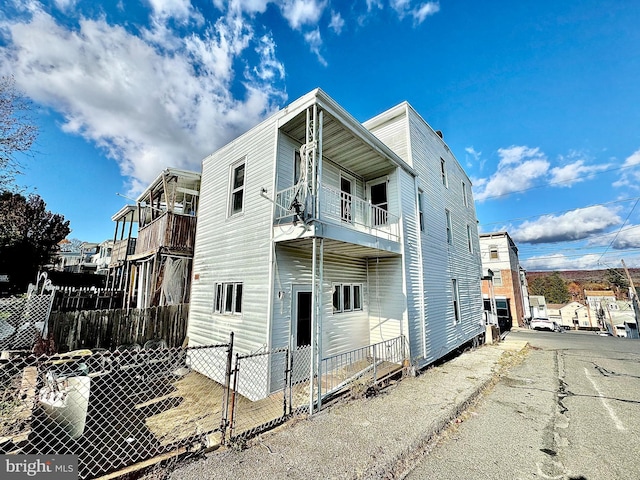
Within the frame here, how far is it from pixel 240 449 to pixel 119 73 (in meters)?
11.3

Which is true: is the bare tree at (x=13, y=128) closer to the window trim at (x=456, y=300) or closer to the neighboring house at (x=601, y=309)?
the window trim at (x=456, y=300)

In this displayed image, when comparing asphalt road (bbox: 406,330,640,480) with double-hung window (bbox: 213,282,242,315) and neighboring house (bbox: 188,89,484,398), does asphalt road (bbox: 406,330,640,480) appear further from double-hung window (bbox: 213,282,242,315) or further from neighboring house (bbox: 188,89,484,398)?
double-hung window (bbox: 213,282,242,315)

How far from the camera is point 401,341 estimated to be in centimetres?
787

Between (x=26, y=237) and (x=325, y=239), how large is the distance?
77.2 feet

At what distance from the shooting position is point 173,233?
9953 mm

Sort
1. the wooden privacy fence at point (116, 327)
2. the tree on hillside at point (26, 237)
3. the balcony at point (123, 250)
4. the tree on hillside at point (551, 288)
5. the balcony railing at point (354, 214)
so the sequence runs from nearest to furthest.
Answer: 1. the balcony railing at point (354, 214)
2. the wooden privacy fence at point (116, 327)
3. the balcony at point (123, 250)
4. the tree on hillside at point (26, 237)
5. the tree on hillside at point (551, 288)

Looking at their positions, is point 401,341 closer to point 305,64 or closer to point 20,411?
point 20,411

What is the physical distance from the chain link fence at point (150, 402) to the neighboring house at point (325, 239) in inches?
21.9

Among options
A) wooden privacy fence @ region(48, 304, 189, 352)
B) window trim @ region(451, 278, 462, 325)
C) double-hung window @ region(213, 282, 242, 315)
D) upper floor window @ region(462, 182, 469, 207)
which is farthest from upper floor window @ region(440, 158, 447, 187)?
wooden privacy fence @ region(48, 304, 189, 352)

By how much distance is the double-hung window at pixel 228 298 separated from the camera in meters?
7.25

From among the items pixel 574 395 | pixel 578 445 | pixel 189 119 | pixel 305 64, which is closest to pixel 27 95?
pixel 189 119

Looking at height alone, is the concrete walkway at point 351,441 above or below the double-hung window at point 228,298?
below

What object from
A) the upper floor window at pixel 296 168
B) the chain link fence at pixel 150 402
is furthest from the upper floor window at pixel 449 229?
the upper floor window at pixel 296 168

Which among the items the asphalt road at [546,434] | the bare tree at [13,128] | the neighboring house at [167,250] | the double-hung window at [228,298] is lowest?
the asphalt road at [546,434]
